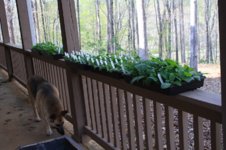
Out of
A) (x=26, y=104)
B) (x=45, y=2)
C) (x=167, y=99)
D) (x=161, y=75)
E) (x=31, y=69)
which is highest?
(x=45, y=2)

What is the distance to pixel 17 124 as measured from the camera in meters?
4.26

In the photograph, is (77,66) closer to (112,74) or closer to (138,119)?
(112,74)

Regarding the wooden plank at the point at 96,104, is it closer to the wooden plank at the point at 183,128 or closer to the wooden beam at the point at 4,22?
the wooden plank at the point at 183,128

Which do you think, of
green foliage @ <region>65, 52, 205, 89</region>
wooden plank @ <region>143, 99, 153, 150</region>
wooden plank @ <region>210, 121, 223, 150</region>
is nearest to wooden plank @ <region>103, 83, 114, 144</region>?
green foliage @ <region>65, 52, 205, 89</region>

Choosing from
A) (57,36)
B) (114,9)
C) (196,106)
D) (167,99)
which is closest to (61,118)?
(167,99)

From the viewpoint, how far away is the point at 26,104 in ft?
17.0

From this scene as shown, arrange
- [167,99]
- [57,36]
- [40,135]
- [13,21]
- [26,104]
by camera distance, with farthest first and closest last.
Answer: [13,21] → [57,36] → [26,104] → [40,135] → [167,99]

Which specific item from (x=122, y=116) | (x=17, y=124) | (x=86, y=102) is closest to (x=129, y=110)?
(x=122, y=116)

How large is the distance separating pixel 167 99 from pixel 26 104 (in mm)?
3786

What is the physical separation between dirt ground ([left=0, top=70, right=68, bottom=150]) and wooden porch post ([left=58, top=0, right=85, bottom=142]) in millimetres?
539

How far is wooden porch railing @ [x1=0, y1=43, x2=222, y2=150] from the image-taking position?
169 cm

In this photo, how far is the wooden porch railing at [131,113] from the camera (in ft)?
5.55

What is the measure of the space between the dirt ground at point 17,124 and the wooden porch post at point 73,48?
1.77ft

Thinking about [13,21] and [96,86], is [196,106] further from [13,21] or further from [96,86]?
[13,21]
